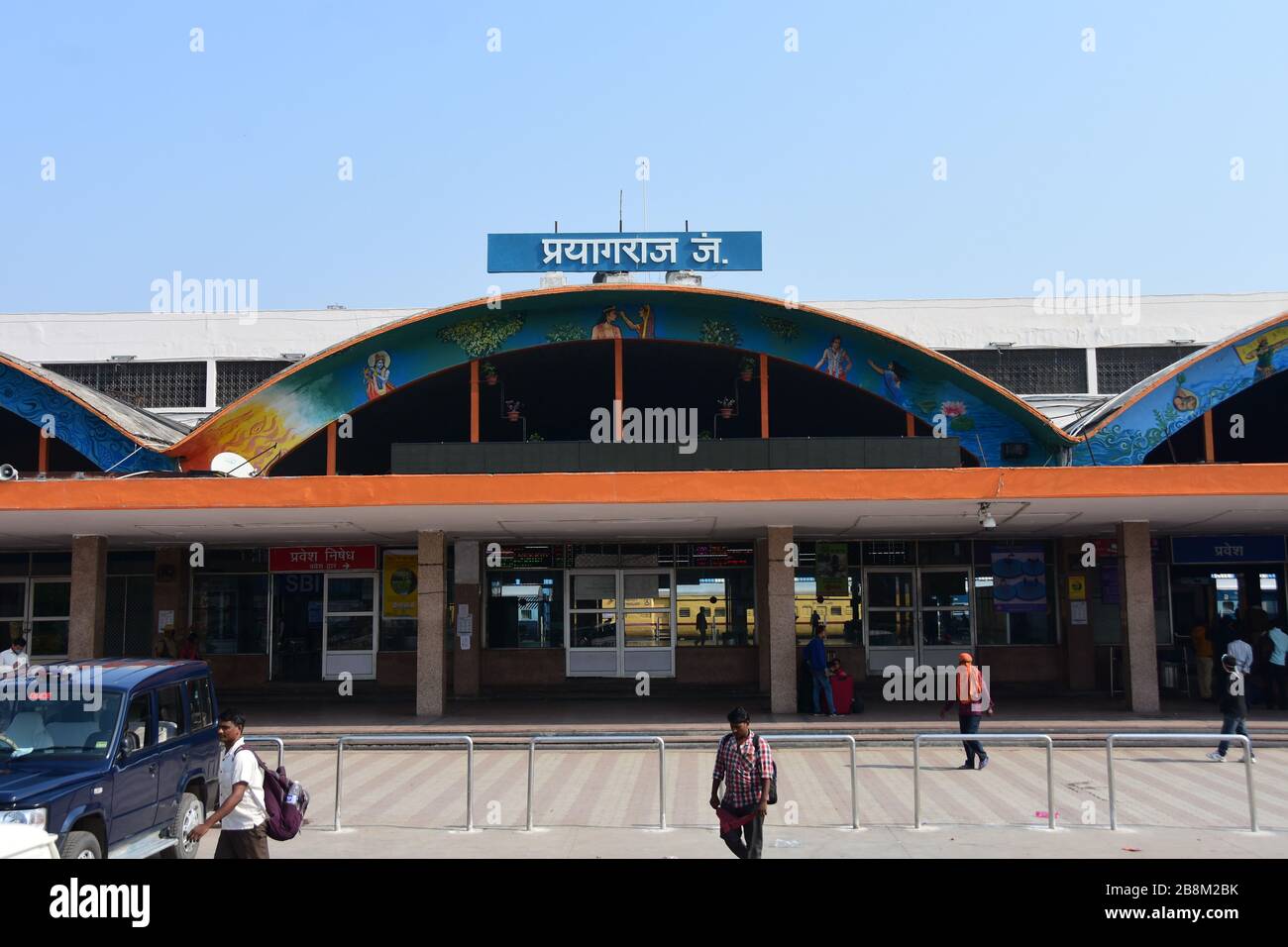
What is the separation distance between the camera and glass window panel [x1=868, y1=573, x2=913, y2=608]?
24.3 metres

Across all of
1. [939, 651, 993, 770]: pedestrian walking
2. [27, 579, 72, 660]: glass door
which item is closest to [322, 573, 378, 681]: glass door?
[27, 579, 72, 660]: glass door

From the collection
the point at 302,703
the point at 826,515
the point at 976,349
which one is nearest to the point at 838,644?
the point at 826,515

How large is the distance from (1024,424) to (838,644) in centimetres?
633

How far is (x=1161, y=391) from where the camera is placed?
2027 centimetres

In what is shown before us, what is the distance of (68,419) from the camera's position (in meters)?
20.4

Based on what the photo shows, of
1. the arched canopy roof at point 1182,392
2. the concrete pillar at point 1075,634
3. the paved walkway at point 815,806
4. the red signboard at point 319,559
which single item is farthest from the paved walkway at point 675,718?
the arched canopy roof at point 1182,392

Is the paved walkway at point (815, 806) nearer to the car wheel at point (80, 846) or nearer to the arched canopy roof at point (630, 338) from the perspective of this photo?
the car wheel at point (80, 846)

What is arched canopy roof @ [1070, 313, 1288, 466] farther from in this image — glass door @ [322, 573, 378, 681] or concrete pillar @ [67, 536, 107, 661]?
concrete pillar @ [67, 536, 107, 661]

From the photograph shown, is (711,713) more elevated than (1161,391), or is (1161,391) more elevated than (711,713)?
(1161,391)

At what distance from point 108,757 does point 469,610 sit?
47.3 feet

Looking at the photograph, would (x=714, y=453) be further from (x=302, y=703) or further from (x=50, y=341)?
(x=50, y=341)

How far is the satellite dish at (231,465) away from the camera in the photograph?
19391 mm

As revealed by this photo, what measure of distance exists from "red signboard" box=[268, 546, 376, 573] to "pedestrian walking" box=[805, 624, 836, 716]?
10.7 meters

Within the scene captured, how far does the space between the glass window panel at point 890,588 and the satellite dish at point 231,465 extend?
1310cm
